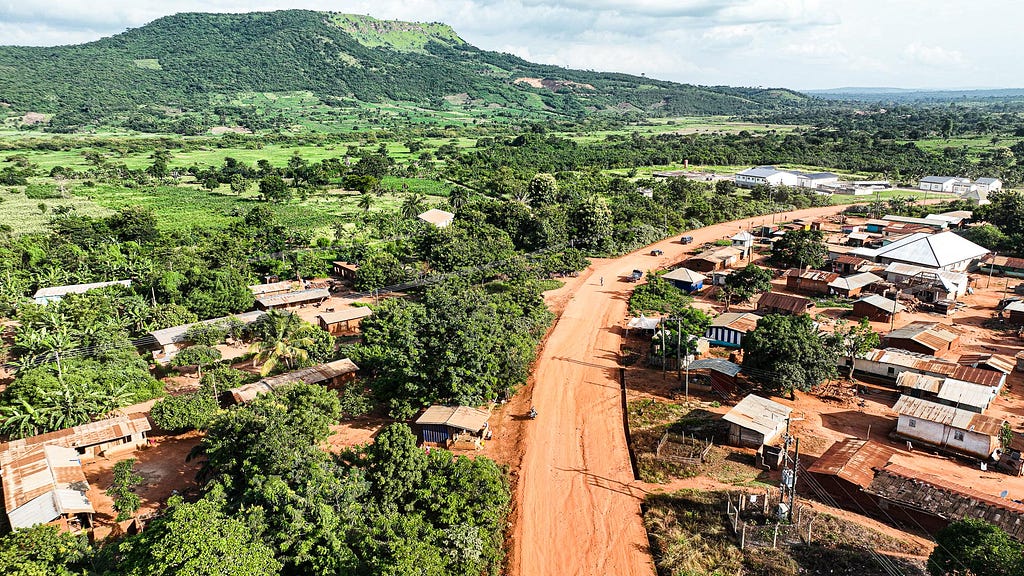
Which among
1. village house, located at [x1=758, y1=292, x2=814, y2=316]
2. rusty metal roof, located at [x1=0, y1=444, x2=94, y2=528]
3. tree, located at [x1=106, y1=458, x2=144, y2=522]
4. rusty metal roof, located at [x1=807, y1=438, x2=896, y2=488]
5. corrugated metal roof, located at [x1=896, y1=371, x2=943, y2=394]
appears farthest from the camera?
village house, located at [x1=758, y1=292, x2=814, y2=316]

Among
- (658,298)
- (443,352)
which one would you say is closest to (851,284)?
(658,298)

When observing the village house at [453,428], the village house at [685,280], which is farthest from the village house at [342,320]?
the village house at [685,280]

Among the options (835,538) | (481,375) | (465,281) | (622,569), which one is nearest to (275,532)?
(622,569)

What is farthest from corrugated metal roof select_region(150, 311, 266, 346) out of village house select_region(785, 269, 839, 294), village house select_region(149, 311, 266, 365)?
village house select_region(785, 269, 839, 294)

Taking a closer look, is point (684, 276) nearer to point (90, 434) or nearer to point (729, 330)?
point (729, 330)

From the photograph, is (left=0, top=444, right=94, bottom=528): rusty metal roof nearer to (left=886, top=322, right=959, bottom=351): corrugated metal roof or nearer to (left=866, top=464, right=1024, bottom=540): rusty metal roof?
(left=866, top=464, right=1024, bottom=540): rusty metal roof

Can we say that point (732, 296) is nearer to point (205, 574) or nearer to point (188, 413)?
point (188, 413)
